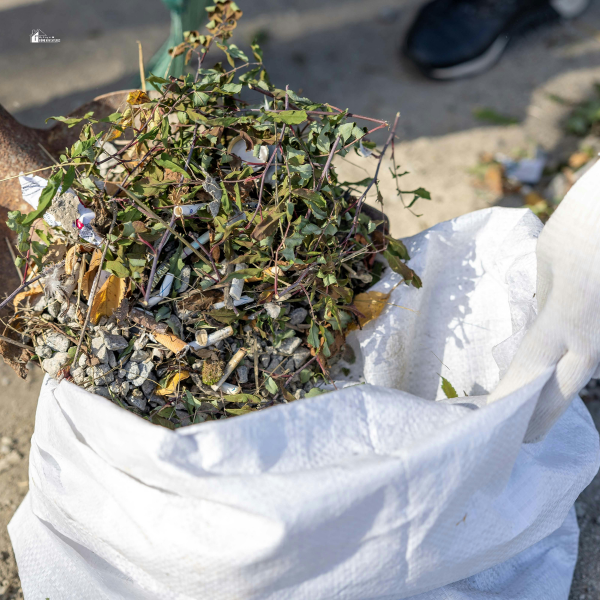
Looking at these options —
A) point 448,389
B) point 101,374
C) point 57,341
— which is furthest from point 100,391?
point 448,389

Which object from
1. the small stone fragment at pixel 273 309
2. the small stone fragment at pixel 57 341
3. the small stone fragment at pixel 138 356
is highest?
the small stone fragment at pixel 273 309

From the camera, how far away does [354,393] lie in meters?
0.91

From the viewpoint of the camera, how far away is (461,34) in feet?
7.20

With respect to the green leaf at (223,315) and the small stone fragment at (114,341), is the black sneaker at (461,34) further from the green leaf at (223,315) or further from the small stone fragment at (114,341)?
the small stone fragment at (114,341)

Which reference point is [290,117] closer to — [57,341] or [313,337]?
[313,337]

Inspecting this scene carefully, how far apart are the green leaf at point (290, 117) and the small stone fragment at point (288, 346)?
1.41 ft

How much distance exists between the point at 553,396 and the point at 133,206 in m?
0.86

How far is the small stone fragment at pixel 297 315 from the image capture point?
3.52 ft

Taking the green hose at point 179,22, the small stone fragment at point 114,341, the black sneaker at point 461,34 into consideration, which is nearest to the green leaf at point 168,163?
the small stone fragment at point 114,341

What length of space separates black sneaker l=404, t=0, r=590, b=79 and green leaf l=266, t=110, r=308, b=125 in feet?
4.79

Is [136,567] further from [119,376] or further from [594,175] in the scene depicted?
[594,175]

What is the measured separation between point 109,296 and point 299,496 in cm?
53

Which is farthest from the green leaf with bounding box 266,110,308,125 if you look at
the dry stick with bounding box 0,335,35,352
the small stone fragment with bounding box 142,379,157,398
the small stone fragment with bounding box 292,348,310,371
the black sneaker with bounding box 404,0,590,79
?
the black sneaker with bounding box 404,0,590,79

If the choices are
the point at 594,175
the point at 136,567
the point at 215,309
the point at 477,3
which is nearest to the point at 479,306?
the point at 594,175
